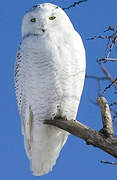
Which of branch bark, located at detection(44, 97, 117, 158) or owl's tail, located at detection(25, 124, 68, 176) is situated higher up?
branch bark, located at detection(44, 97, 117, 158)

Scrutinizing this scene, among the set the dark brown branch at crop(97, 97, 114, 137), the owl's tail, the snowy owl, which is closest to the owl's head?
the snowy owl

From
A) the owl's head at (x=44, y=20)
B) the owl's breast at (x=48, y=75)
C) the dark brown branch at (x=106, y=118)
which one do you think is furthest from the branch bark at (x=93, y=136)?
the owl's head at (x=44, y=20)

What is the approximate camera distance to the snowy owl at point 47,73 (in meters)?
4.15

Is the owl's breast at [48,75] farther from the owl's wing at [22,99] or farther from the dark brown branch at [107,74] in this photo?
the dark brown branch at [107,74]

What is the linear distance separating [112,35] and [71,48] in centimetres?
127

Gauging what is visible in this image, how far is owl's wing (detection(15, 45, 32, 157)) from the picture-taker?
170 inches

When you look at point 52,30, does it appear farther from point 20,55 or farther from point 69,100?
point 69,100

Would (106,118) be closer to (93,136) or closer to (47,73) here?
(93,136)

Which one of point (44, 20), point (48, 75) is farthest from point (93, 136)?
point (44, 20)

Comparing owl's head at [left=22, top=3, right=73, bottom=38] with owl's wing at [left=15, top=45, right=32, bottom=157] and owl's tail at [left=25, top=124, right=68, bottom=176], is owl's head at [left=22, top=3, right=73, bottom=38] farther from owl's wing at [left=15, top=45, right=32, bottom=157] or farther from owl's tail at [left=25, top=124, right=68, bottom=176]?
owl's tail at [left=25, top=124, right=68, bottom=176]

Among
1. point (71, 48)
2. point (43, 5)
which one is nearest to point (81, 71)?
point (71, 48)

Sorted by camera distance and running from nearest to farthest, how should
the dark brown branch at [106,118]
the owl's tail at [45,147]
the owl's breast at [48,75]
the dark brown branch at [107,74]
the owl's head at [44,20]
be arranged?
the dark brown branch at [107,74] < the dark brown branch at [106,118] < the owl's breast at [48,75] < the owl's head at [44,20] < the owl's tail at [45,147]

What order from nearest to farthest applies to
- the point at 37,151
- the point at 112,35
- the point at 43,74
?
the point at 112,35 < the point at 43,74 < the point at 37,151

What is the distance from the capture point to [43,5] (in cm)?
439
